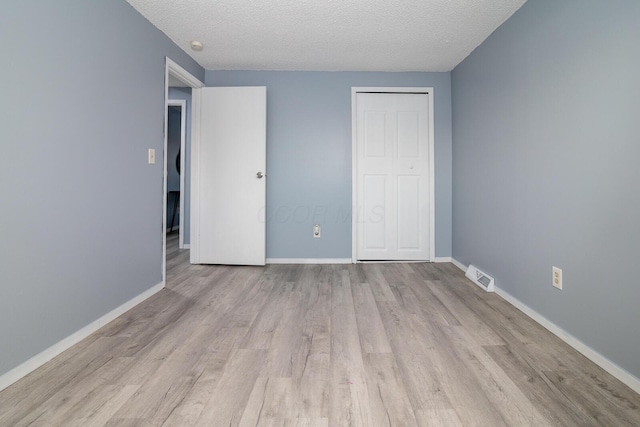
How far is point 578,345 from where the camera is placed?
1672 millimetres

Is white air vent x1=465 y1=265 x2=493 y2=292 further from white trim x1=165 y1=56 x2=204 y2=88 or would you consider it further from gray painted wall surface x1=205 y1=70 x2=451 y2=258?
white trim x1=165 y1=56 x2=204 y2=88

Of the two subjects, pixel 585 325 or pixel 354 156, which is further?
pixel 354 156

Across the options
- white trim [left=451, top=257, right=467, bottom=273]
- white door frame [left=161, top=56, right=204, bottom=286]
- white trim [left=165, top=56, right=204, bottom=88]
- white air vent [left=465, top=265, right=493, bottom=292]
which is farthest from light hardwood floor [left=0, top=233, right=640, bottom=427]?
white trim [left=165, top=56, right=204, bottom=88]

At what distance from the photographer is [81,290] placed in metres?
1.79

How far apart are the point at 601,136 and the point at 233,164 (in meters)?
2.97

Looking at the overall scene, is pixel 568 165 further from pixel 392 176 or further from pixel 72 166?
pixel 72 166

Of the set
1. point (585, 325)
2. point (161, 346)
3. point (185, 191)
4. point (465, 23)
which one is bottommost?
point (161, 346)

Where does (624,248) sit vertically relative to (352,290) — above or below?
above

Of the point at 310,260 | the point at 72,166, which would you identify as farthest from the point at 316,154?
the point at 72,166

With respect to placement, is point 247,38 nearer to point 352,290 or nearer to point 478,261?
point 352,290

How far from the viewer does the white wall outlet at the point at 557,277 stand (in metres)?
1.85

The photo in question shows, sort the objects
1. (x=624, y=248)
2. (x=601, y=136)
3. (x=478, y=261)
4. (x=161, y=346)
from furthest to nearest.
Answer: (x=478, y=261), (x=161, y=346), (x=601, y=136), (x=624, y=248)

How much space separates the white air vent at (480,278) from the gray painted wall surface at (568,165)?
0.30 feet

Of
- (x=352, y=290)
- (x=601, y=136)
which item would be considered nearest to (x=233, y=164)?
(x=352, y=290)
